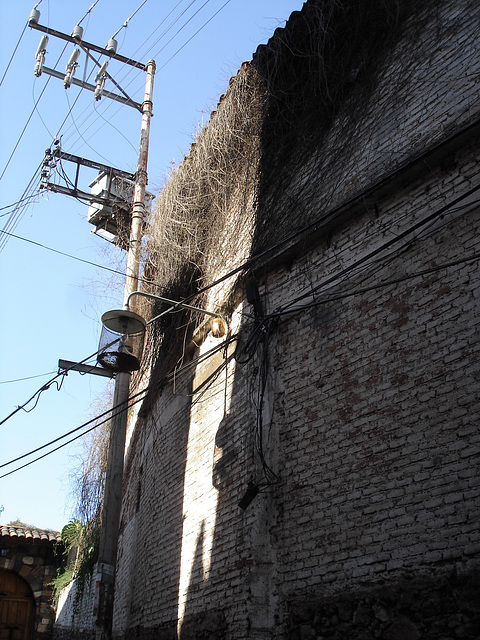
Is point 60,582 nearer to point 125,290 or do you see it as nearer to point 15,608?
point 15,608

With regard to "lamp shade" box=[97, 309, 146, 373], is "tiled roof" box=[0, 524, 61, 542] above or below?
below

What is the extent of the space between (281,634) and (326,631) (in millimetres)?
576

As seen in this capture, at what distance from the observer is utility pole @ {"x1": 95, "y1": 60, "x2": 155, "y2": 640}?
661 cm

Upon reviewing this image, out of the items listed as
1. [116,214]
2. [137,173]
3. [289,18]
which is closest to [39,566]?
[116,214]

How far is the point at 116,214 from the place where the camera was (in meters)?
11.9

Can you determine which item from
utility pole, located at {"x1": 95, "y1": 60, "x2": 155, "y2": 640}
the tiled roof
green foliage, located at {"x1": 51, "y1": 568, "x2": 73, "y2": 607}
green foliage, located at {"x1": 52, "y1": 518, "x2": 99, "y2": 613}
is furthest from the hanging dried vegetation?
the tiled roof

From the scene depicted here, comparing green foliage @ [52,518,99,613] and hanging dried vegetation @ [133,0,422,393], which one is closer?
hanging dried vegetation @ [133,0,422,393]

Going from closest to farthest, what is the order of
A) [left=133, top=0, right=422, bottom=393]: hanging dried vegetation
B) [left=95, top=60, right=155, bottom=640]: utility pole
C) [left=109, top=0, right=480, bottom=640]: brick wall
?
[left=109, top=0, right=480, bottom=640]: brick wall < [left=95, top=60, right=155, bottom=640]: utility pole < [left=133, top=0, right=422, bottom=393]: hanging dried vegetation

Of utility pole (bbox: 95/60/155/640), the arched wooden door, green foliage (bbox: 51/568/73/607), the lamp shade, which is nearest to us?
utility pole (bbox: 95/60/155/640)

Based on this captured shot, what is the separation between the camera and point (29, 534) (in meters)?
15.6

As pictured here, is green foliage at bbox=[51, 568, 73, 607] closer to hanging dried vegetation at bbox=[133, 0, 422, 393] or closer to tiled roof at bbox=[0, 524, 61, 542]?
tiled roof at bbox=[0, 524, 61, 542]

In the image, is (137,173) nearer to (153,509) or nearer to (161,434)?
(161,434)

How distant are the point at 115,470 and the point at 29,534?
967 cm

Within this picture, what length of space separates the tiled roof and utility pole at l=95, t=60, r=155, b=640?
30.7ft
